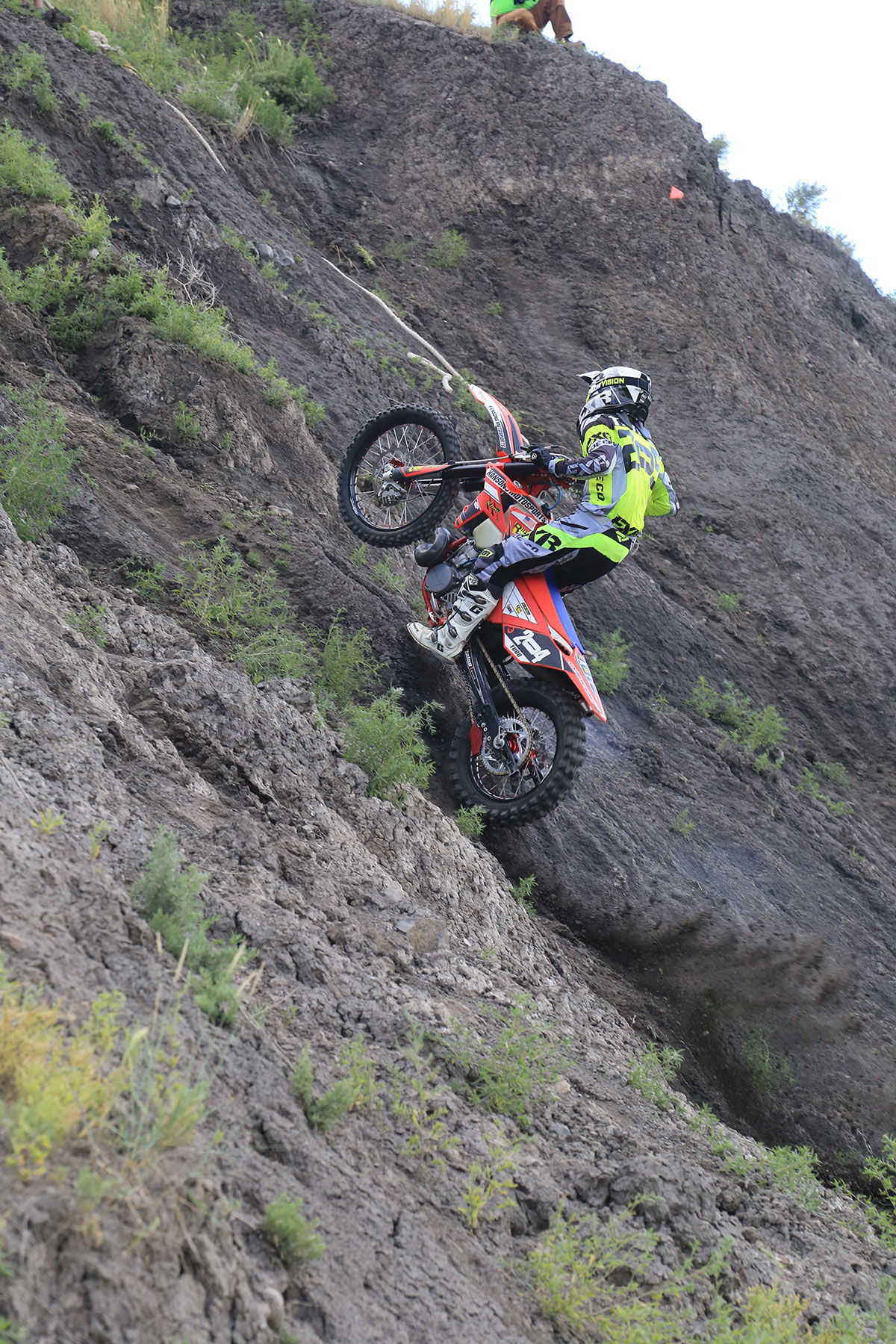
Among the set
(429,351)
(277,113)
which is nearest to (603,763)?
(429,351)

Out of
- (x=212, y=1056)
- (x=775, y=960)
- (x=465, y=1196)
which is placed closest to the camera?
(x=212, y=1056)

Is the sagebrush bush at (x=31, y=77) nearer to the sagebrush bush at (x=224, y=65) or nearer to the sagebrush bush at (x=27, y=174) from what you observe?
the sagebrush bush at (x=27, y=174)

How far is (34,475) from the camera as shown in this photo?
5.44 m

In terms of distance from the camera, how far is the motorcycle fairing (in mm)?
6188

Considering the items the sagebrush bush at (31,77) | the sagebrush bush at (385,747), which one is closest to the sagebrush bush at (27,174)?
the sagebrush bush at (31,77)

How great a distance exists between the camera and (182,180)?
32.3 ft

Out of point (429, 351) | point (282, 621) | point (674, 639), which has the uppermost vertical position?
point (429, 351)

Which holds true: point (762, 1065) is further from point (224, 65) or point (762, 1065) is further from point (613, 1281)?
point (224, 65)

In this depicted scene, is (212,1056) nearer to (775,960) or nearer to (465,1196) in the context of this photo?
(465,1196)

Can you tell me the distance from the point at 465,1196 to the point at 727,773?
641cm

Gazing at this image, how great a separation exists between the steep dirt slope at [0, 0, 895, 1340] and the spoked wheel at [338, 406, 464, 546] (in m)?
0.36

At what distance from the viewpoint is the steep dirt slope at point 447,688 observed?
2936mm

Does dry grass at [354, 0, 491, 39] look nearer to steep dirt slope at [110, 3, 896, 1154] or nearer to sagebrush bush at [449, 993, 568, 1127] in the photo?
steep dirt slope at [110, 3, 896, 1154]

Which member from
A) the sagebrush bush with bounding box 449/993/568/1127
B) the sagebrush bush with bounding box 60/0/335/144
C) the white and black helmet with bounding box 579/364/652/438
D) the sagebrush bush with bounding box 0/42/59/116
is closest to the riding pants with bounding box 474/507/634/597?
the white and black helmet with bounding box 579/364/652/438
